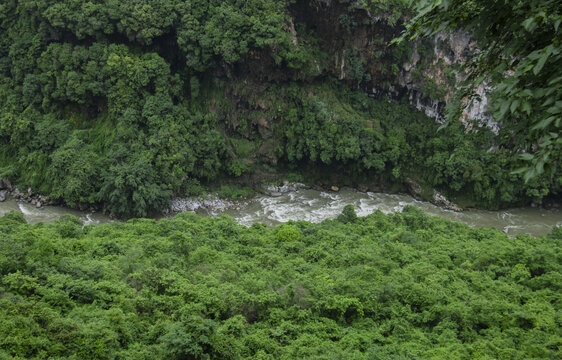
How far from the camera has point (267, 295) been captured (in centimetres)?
1023

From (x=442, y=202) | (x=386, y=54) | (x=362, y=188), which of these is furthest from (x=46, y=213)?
(x=442, y=202)

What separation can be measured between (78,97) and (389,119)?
58.0 ft

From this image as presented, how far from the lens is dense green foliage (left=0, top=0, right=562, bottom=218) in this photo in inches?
875

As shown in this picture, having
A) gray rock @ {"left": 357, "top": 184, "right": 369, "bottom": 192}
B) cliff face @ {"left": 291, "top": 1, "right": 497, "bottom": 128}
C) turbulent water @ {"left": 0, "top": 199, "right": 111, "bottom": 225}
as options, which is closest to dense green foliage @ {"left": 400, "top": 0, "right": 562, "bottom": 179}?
turbulent water @ {"left": 0, "top": 199, "right": 111, "bottom": 225}

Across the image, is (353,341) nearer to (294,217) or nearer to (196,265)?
(196,265)

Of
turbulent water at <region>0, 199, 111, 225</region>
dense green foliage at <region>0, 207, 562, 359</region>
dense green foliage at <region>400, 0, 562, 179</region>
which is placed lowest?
turbulent water at <region>0, 199, 111, 225</region>

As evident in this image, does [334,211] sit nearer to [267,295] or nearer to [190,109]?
[190,109]

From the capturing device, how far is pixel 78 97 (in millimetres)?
23422

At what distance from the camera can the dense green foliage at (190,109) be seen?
22219 mm

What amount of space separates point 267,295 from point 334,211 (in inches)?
533

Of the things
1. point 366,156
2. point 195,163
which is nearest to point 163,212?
point 195,163

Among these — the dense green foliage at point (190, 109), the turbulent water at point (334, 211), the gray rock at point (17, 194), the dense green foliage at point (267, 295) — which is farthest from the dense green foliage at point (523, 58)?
the gray rock at point (17, 194)

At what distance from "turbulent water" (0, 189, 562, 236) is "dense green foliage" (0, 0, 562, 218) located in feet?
2.79

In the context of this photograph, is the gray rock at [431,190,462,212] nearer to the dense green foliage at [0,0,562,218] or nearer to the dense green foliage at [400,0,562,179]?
the dense green foliage at [0,0,562,218]
